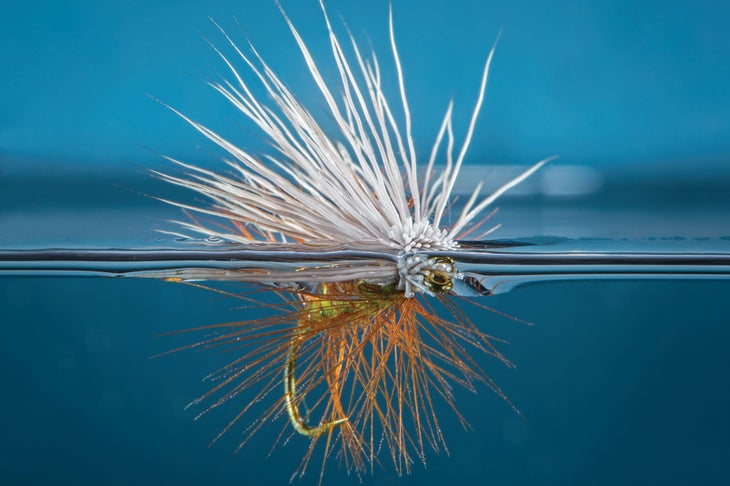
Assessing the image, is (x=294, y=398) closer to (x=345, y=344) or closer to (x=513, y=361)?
(x=345, y=344)

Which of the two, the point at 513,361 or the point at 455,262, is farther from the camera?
the point at 513,361

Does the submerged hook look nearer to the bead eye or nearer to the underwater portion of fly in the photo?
the underwater portion of fly

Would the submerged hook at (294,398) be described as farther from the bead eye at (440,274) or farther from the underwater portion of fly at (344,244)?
the bead eye at (440,274)

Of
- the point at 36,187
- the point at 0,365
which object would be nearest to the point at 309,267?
the point at 36,187

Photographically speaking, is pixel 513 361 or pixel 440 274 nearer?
pixel 440 274

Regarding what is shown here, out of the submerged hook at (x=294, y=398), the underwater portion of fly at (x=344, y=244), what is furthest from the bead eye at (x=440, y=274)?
the submerged hook at (x=294, y=398)

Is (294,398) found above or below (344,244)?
below

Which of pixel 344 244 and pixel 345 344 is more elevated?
pixel 344 244

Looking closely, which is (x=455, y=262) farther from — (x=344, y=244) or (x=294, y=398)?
(x=294, y=398)

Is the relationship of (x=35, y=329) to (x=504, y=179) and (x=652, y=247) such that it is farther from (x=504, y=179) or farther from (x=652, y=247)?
(x=652, y=247)

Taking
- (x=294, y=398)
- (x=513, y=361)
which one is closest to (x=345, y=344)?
(x=294, y=398)
